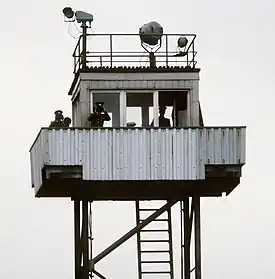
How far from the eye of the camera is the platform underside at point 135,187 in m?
81.2

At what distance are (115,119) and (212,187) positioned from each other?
14.6 feet

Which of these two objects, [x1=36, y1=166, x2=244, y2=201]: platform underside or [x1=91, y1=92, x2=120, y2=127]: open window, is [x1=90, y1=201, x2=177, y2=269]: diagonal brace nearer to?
[x1=36, y1=166, x2=244, y2=201]: platform underside

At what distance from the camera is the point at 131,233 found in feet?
278

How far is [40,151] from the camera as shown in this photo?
3214 inches

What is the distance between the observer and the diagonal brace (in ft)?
276

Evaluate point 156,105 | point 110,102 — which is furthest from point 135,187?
point 110,102

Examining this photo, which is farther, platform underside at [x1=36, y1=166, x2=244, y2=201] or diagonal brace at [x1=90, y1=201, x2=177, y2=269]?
diagonal brace at [x1=90, y1=201, x2=177, y2=269]

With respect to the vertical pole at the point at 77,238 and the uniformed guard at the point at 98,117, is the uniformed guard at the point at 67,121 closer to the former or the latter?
the uniformed guard at the point at 98,117

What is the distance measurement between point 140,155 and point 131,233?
477cm

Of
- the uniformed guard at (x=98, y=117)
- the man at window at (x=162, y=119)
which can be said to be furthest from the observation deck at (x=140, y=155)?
the man at window at (x=162, y=119)

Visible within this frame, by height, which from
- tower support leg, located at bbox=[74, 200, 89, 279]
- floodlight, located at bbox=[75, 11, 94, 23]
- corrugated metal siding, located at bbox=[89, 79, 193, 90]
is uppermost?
floodlight, located at bbox=[75, 11, 94, 23]

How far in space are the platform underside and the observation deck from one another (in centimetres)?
4

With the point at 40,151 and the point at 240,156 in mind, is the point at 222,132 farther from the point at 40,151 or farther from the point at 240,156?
the point at 40,151

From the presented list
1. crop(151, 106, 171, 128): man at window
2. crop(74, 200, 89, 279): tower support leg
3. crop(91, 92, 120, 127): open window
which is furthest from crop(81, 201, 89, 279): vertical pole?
crop(151, 106, 171, 128): man at window
